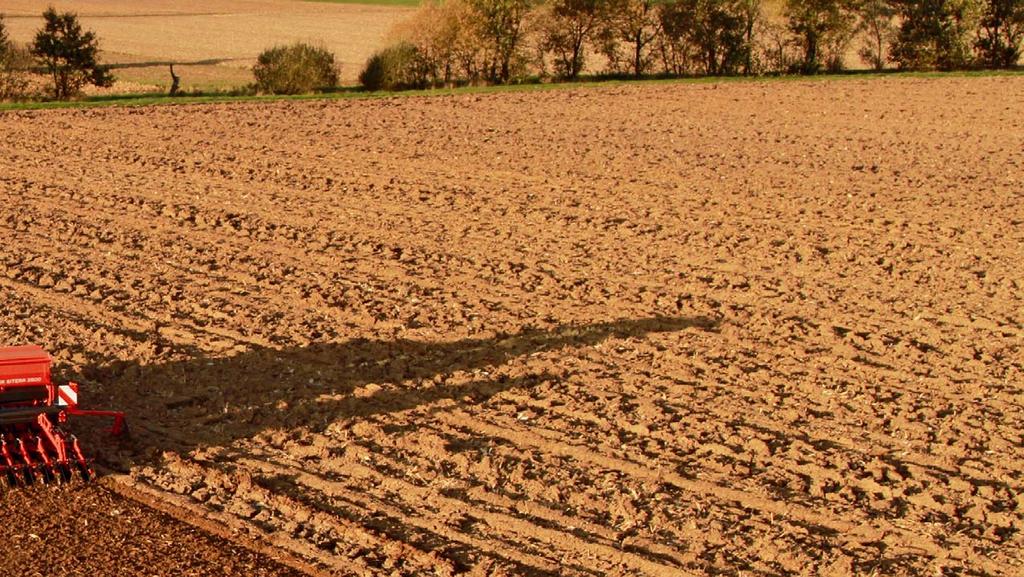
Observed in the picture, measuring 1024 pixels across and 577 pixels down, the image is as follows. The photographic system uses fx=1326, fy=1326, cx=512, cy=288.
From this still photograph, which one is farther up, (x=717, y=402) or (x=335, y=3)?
(x=335, y=3)

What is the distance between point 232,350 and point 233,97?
66.0ft

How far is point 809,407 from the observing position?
9.73 meters

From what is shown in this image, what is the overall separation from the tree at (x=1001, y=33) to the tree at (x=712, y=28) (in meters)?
7.30

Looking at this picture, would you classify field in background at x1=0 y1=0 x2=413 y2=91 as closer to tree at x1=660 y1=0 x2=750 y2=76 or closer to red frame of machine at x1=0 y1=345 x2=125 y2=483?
tree at x1=660 y1=0 x2=750 y2=76

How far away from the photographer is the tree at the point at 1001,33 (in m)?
38.0

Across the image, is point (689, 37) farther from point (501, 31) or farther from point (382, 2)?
point (382, 2)

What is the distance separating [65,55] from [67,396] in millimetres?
23592

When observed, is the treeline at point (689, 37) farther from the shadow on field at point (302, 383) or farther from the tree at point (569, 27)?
the shadow on field at point (302, 383)

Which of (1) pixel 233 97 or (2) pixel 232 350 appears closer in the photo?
(2) pixel 232 350

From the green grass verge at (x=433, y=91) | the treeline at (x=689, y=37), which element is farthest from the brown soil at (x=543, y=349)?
the treeline at (x=689, y=37)

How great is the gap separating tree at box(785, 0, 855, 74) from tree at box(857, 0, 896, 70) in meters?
0.98

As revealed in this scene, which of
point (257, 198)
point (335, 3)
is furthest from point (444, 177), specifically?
point (335, 3)

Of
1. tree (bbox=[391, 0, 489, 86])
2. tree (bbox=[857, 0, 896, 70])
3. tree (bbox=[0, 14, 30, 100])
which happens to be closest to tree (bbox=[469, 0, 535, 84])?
tree (bbox=[391, 0, 489, 86])

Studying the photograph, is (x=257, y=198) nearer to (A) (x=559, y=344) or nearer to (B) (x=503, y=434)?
(A) (x=559, y=344)
